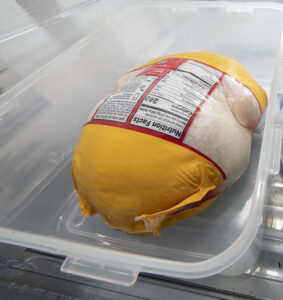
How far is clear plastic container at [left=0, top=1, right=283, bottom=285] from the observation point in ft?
1.46

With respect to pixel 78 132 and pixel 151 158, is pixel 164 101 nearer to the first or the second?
pixel 151 158

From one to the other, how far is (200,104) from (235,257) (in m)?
0.28

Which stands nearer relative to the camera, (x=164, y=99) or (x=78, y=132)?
(x=164, y=99)

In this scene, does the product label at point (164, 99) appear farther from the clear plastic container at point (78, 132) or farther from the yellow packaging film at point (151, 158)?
the clear plastic container at point (78, 132)

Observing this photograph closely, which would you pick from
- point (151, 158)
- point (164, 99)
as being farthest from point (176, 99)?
point (151, 158)

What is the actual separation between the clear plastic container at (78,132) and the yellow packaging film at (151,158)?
3.1 inches

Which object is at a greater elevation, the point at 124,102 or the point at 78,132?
the point at 124,102

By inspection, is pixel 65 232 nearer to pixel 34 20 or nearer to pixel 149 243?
pixel 149 243

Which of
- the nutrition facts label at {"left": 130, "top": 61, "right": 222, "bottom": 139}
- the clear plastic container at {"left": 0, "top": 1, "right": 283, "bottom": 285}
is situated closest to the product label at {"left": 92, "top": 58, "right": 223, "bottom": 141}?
the nutrition facts label at {"left": 130, "top": 61, "right": 222, "bottom": 139}

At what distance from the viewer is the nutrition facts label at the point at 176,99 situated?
20.1 inches

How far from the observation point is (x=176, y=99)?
0.54 m

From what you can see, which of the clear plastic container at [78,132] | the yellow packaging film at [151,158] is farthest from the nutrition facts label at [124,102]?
the clear plastic container at [78,132]

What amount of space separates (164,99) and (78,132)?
0.42m

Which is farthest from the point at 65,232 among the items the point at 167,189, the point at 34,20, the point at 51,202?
the point at 34,20
